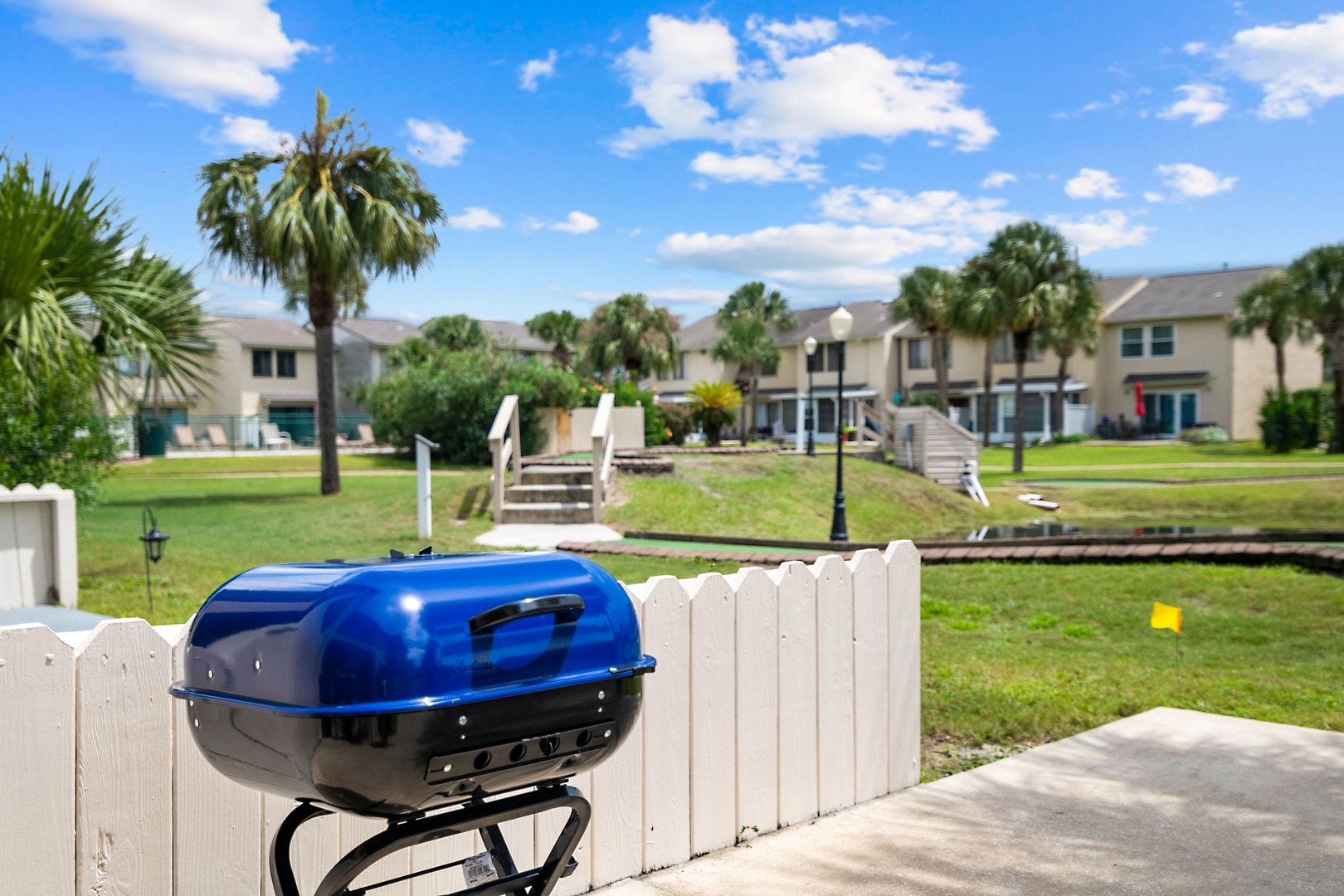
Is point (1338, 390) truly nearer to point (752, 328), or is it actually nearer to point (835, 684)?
point (752, 328)

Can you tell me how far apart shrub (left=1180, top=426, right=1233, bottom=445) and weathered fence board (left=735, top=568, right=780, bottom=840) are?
152 feet

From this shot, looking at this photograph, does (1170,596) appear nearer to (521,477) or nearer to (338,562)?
(338,562)

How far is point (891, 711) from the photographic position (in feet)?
15.4

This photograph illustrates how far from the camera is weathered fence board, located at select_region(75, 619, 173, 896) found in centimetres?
261

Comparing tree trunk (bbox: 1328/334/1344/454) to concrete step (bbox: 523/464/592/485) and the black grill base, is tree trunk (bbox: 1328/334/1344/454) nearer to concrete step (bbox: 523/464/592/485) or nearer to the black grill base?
concrete step (bbox: 523/464/592/485)

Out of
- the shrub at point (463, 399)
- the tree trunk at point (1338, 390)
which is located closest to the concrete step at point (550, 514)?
the shrub at point (463, 399)

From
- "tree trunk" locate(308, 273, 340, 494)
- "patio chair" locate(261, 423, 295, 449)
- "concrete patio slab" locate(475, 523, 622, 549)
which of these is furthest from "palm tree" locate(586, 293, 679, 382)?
"concrete patio slab" locate(475, 523, 622, 549)

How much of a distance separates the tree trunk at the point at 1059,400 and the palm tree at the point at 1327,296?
11.2 m

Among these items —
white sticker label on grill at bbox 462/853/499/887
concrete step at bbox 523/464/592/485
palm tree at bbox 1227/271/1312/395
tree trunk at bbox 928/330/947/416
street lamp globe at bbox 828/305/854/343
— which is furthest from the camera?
tree trunk at bbox 928/330/947/416

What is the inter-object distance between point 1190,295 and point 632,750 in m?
53.5

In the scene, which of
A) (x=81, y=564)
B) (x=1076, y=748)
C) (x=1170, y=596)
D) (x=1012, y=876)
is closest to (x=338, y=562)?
(x=1012, y=876)

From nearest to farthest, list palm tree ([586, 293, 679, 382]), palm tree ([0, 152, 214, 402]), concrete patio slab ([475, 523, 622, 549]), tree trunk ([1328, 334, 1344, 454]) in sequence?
1. palm tree ([0, 152, 214, 402])
2. concrete patio slab ([475, 523, 622, 549])
3. tree trunk ([1328, 334, 1344, 454])
4. palm tree ([586, 293, 679, 382])

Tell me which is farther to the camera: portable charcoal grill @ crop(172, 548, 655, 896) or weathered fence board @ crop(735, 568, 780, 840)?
weathered fence board @ crop(735, 568, 780, 840)

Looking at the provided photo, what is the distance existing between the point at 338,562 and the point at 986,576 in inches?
337
